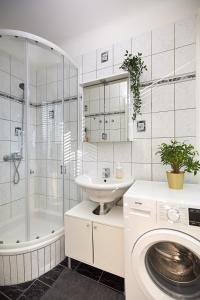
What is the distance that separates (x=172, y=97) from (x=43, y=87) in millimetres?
1416

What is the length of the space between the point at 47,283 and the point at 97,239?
22.6 inches

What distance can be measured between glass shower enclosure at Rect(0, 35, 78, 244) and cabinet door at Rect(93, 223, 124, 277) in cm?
56

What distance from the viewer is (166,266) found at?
1.13m

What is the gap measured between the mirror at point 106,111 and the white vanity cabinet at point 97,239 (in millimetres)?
788

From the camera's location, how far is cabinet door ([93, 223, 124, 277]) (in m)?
1.27

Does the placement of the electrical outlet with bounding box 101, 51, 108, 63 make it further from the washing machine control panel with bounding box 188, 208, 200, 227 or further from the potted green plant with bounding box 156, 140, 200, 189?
the washing machine control panel with bounding box 188, 208, 200, 227

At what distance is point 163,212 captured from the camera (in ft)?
3.19

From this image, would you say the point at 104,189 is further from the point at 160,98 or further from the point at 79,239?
the point at 160,98

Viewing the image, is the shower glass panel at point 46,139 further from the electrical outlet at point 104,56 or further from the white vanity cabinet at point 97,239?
the electrical outlet at point 104,56

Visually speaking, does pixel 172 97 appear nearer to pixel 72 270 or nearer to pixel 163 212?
pixel 163 212

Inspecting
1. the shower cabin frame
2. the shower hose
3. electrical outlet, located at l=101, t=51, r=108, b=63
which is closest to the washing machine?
the shower cabin frame

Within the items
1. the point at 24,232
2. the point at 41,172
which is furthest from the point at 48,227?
the point at 41,172

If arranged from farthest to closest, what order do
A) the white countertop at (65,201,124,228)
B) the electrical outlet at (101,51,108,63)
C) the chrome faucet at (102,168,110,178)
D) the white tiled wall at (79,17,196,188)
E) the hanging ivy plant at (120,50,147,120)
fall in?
the electrical outlet at (101,51,108,63)
the chrome faucet at (102,168,110,178)
the hanging ivy plant at (120,50,147,120)
the white tiled wall at (79,17,196,188)
the white countertop at (65,201,124,228)

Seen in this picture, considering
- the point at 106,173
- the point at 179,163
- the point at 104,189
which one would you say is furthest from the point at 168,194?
the point at 106,173
